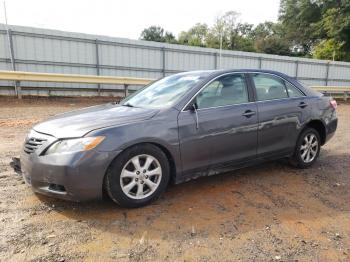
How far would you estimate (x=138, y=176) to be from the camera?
3344mm

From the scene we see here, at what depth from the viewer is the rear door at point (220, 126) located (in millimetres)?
3650

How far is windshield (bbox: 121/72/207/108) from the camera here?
3900mm

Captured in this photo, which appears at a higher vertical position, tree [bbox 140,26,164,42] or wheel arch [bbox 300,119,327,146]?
tree [bbox 140,26,164,42]

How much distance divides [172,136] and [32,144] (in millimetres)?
1521

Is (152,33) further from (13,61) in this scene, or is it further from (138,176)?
(138,176)

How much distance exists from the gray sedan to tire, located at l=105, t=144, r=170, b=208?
1cm

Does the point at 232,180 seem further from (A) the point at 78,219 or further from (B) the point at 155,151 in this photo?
(A) the point at 78,219

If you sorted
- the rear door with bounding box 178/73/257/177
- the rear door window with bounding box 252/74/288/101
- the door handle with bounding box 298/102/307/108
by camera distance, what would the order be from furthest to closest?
the door handle with bounding box 298/102/307/108, the rear door window with bounding box 252/74/288/101, the rear door with bounding box 178/73/257/177

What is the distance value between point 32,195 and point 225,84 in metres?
2.83

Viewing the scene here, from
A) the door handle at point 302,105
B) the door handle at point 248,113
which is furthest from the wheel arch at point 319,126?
the door handle at point 248,113

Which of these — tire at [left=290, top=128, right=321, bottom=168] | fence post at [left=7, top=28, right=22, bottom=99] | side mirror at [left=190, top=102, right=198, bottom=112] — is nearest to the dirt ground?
tire at [left=290, top=128, right=321, bottom=168]

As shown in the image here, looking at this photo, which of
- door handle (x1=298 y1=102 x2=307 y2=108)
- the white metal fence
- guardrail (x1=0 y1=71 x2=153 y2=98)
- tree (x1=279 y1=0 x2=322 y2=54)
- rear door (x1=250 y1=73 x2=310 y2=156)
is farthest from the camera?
tree (x1=279 y1=0 x2=322 y2=54)

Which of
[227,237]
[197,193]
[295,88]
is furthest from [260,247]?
[295,88]

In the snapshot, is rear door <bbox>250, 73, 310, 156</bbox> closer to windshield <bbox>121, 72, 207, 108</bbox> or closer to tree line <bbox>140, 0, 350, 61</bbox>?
windshield <bbox>121, 72, 207, 108</bbox>
